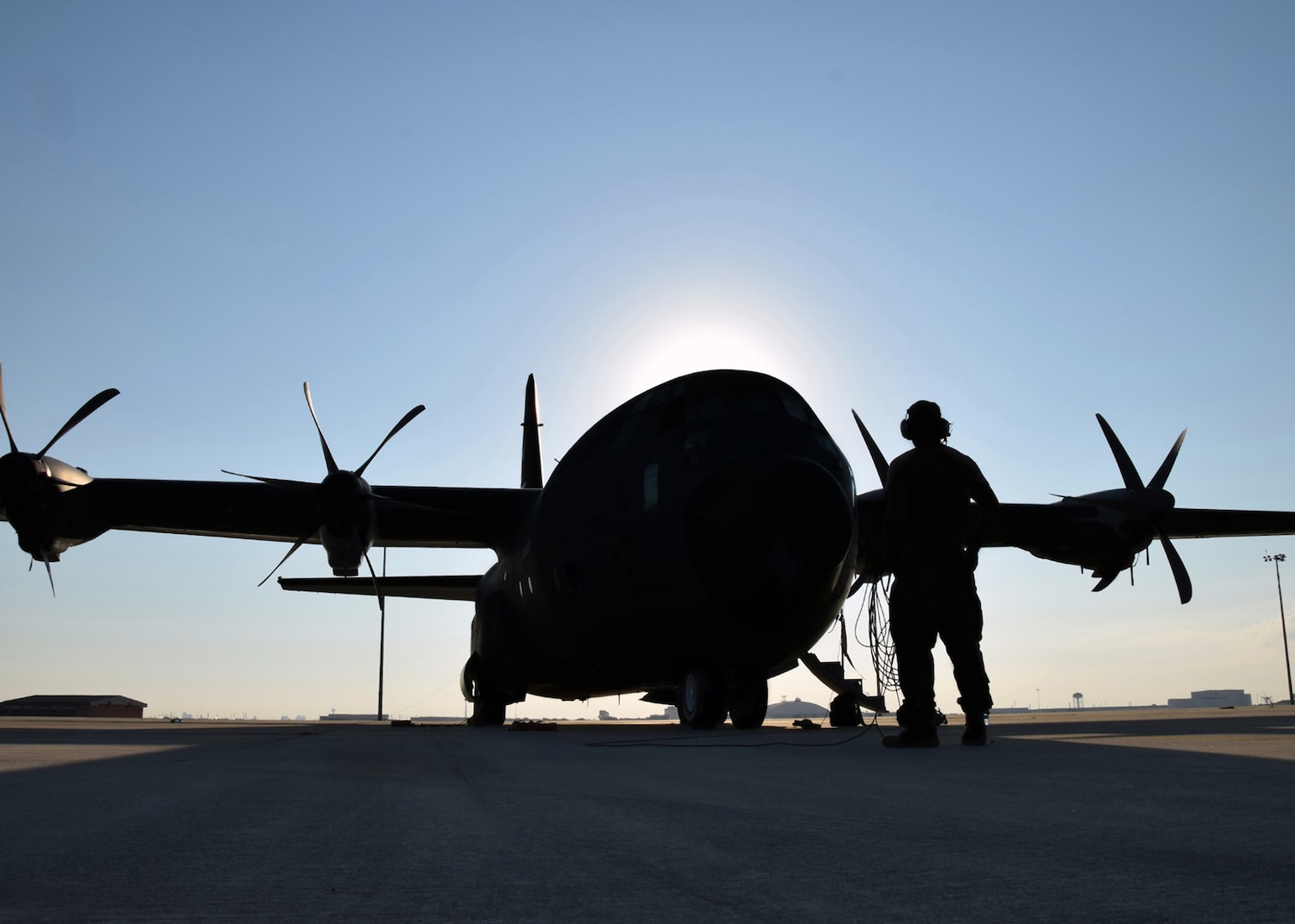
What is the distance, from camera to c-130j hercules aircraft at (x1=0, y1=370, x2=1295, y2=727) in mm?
11727

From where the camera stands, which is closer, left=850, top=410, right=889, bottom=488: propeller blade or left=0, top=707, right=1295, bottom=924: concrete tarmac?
left=0, top=707, right=1295, bottom=924: concrete tarmac

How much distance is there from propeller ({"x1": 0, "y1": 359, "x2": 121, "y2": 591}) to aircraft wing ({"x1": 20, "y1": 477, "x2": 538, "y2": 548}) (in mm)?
406

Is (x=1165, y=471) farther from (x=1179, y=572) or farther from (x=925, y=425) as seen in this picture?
(x=925, y=425)

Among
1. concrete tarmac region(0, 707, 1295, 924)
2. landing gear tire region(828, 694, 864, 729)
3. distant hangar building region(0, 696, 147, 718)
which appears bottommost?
distant hangar building region(0, 696, 147, 718)

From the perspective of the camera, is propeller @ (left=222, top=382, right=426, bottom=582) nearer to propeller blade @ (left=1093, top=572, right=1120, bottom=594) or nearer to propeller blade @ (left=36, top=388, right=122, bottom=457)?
propeller blade @ (left=36, top=388, right=122, bottom=457)

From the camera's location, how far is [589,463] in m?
14.3

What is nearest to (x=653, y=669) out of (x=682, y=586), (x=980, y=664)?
(x=682, y=586)

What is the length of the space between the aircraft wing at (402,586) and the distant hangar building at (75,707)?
A: 54788 mm

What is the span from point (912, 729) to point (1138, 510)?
48.3 ft

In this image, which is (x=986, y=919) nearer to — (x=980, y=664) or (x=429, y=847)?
(x=429, y=847)

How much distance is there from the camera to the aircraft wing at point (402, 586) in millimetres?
21984

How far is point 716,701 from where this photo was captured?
12.3 metres

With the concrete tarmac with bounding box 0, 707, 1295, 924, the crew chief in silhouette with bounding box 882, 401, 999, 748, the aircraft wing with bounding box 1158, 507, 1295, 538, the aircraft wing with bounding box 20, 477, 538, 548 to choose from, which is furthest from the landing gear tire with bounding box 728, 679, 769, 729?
the aircraft wing with bounding box 1158, 507, 1295, 538

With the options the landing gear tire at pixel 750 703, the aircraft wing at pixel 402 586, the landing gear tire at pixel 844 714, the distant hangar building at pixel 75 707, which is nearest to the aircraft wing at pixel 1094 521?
the landing gear tire at pixel 844 714
